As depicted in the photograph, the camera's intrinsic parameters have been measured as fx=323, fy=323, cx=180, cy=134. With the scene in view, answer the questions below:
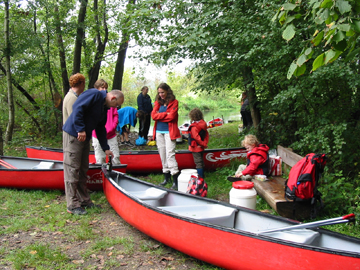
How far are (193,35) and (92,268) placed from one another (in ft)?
12.4

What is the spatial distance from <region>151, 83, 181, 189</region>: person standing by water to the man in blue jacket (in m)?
1.08

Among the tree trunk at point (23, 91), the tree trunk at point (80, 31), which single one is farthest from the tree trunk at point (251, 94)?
the tree trunk at point (23, 91)

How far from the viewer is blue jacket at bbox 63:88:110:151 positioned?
13.3 ft

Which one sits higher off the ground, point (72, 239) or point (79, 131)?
point (79, 131)

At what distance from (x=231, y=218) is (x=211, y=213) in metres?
0.25

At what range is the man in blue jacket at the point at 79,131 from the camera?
408 centimetres

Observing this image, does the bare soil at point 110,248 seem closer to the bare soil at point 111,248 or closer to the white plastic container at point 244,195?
the bare soil at point 111,248

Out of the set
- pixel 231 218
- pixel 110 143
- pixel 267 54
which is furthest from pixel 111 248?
pixel 267 54

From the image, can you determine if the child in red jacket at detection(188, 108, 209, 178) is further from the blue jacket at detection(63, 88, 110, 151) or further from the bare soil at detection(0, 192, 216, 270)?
the bare soil at detection(0, 192, 216, 270)

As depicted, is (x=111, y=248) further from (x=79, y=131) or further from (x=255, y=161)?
(x=255, y=161)

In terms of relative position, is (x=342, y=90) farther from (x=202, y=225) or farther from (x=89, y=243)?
(x=89, y=243)

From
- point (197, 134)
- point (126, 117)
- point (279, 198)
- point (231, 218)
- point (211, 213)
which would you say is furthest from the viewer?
point (126, 117)

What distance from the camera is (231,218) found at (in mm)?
3406

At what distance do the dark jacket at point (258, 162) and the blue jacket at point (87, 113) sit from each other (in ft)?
7.44
